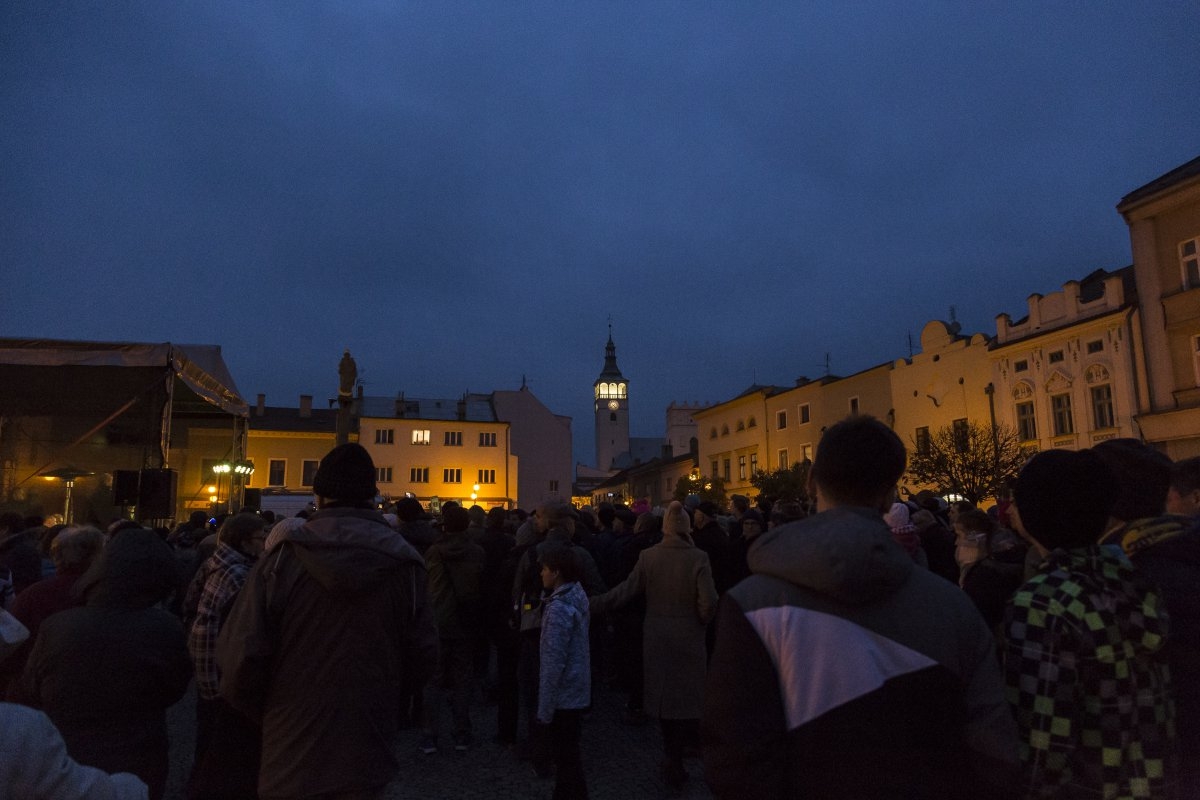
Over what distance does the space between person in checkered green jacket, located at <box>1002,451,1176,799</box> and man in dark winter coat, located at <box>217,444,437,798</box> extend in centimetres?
235

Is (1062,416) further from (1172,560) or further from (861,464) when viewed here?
(861,464)

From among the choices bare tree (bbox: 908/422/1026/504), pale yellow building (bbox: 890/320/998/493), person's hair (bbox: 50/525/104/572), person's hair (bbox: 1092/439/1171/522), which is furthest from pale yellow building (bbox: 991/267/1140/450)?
person's hair (bbox: 50/525/104/572)

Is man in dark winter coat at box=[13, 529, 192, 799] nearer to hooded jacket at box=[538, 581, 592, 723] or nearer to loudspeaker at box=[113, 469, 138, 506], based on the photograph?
hooded jacket at box=[538, 581, 592, 723]

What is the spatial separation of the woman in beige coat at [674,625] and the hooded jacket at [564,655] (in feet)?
2.50

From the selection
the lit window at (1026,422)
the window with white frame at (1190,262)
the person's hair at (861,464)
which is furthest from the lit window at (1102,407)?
the person's hair at (861,464)

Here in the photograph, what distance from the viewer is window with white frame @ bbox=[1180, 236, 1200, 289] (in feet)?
73.8

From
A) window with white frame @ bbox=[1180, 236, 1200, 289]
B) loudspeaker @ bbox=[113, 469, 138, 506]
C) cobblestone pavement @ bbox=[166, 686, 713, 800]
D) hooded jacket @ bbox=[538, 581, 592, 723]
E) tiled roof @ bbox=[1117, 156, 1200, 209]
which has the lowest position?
cobblestone pavement @ bbox=[166, 686, 713, 800]

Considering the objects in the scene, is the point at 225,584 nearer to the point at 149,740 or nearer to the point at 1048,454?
the point at 149,740

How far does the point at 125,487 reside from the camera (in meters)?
11.4

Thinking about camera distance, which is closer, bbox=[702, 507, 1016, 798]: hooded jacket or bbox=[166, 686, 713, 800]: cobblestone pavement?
bbox=[702, 507, 1016, 798]: hooded jacket

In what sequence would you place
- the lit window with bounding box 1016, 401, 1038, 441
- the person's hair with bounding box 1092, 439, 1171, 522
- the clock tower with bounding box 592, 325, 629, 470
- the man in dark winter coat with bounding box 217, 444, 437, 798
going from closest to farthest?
the person's hair with bounding box 1092, 439, 1171, 522, the man in dark winter coat with bounding box 217, 444, 437, 798, the lit window with bounding box 1016, 401, 1038, 441, the clock tower with bounding box 592, 325, 629, 470

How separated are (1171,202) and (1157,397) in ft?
19.5

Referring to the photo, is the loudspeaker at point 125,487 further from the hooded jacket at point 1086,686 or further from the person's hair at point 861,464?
the hooded jacket at point 1086,686

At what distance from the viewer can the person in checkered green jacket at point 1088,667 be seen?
6.68 feet
